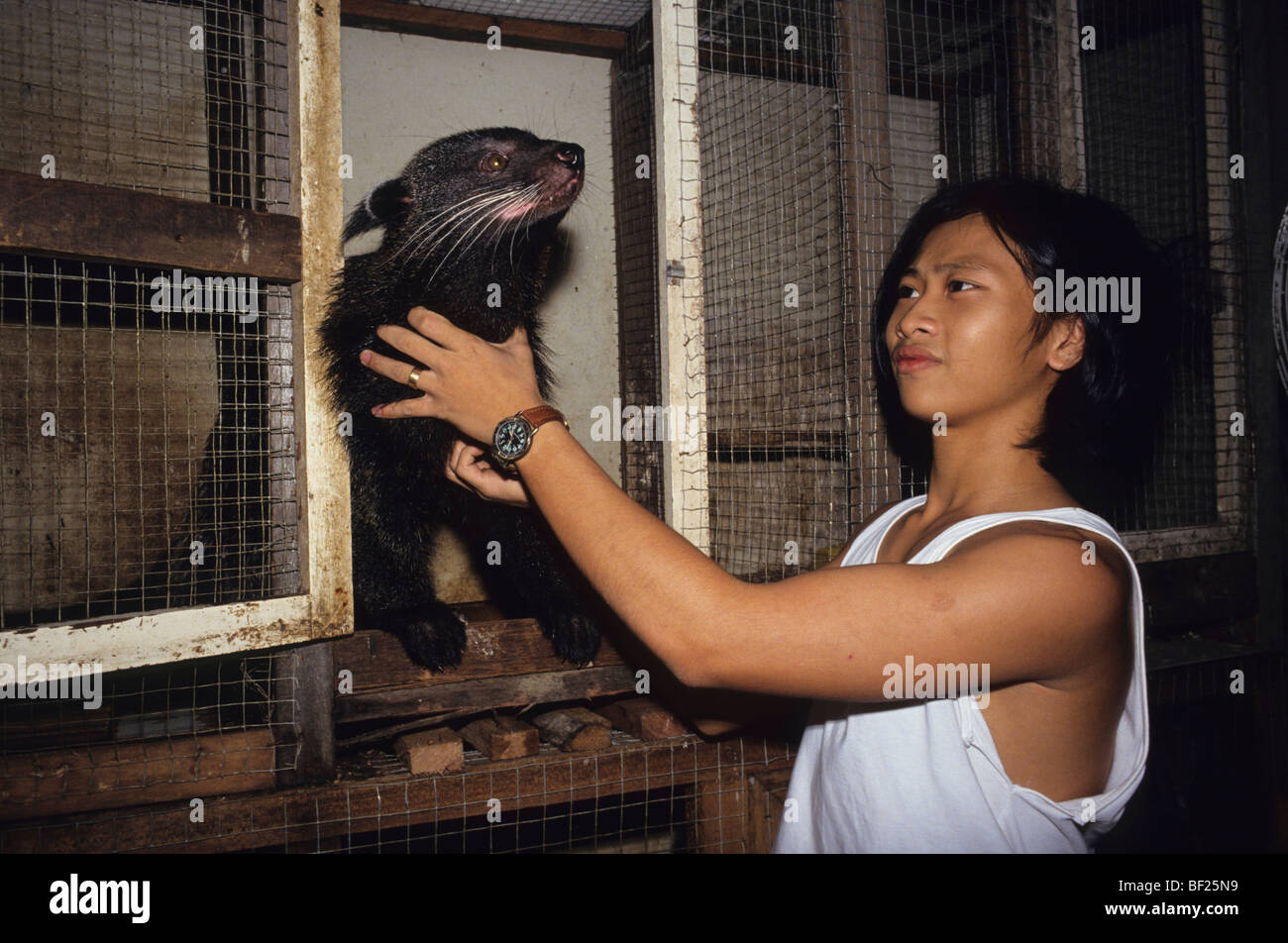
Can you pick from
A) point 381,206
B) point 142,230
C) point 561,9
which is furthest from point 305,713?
point 561,9

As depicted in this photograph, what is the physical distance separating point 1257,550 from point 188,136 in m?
4.92

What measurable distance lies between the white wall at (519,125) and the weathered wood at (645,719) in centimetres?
166

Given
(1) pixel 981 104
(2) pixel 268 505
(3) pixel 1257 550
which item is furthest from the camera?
(1) pixel 981 104

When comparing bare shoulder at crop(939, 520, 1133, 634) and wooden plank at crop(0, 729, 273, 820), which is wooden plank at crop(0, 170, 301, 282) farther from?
bare shoulder at crop(939, 520, 1133, 634)

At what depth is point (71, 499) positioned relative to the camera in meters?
3.23

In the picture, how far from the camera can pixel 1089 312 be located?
1.64 metres

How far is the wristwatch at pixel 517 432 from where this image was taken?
147 centimetres

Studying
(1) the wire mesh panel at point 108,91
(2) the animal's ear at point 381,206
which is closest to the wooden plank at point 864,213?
(2) the animal's ear at point 381,206

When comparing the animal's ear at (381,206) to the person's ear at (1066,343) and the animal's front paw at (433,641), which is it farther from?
the person's ear at (1066,343)

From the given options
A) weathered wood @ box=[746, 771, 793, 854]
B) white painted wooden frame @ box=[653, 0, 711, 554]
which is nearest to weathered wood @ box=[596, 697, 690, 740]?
weathered wood @ box=[746, 771, 793, 854]

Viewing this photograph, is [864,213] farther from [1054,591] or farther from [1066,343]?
[1054,591]

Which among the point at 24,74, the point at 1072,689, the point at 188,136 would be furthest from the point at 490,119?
the point at 1072,689

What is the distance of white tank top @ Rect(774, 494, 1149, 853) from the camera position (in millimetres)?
1417

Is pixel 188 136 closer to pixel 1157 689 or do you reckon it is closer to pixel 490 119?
pixel 490 119
